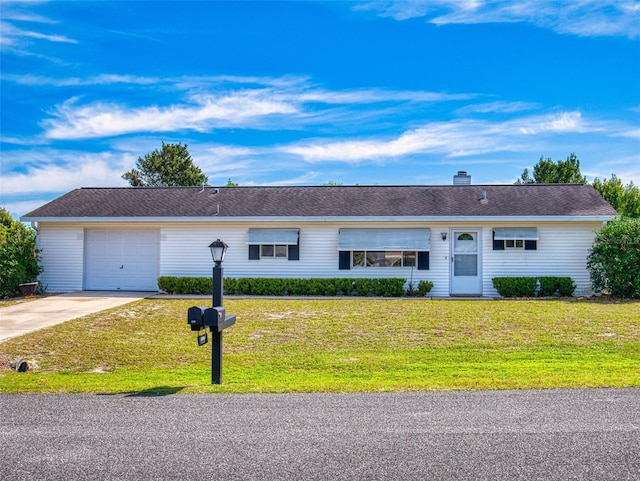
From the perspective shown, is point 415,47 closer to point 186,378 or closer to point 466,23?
point 466,23

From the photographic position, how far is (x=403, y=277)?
16.8 metres

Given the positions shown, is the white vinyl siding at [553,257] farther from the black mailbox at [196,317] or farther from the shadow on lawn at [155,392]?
the shadow on lawn at [155,392]

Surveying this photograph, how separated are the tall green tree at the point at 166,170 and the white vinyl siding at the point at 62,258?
2629 cm

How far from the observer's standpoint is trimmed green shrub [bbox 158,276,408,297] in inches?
644

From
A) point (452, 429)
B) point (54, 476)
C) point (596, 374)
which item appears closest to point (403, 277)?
point (596, 374)

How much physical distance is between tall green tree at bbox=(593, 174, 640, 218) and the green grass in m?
19.2

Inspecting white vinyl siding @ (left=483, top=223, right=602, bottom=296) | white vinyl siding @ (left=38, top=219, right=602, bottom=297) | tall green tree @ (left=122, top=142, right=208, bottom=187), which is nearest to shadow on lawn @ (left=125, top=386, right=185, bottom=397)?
white vinyl siding @ (left=38, top=219, right=602, bottom=297)

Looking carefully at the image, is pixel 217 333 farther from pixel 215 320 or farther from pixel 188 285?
pixel 188 285

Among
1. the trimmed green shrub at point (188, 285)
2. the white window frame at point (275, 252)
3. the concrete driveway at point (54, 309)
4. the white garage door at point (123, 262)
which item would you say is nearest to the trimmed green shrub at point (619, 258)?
the white window frame at point (275, 252)

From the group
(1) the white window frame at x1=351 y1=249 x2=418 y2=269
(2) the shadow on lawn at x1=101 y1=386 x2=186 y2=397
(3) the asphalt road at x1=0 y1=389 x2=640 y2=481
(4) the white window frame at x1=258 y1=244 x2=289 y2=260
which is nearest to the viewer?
(3) the asphalt road at x1=0 y1=389 x2=640 y2=481

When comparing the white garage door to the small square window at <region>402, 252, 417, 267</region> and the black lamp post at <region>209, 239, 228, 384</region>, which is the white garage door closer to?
the small square window at <region>402, 252, 417, 267</region>

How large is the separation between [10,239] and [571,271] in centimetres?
1708

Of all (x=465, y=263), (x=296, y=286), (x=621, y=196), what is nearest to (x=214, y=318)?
(x=296, y=286)

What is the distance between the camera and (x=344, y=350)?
29.8 feet
